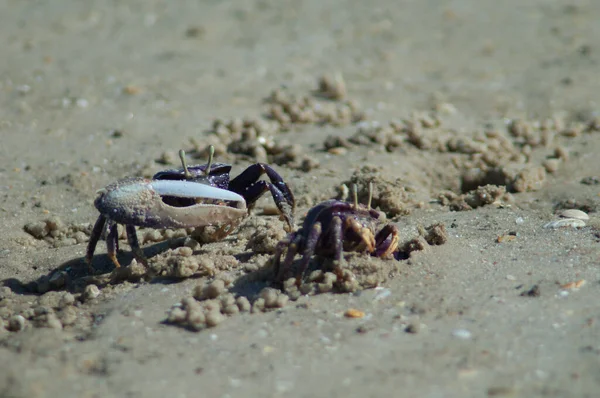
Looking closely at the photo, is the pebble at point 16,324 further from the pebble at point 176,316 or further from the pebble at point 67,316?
the pebble at point 176,316

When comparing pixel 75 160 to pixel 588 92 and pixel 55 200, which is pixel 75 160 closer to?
pixel 55 200

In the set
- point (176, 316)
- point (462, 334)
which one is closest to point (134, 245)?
point (176, 316)

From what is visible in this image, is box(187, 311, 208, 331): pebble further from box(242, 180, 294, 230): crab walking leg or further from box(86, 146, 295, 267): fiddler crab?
box(242, 180, 294, 230): crab walking leg

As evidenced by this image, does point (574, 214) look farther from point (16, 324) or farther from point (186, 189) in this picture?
point (16, 324)

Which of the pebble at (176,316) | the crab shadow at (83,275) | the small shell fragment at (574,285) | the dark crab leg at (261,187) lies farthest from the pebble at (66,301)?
the small shell fragment at (574,285)

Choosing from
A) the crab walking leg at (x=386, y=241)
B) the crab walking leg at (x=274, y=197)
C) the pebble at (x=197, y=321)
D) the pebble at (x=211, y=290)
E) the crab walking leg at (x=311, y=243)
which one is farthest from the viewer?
the crab walking leg at (x=274, y=197)

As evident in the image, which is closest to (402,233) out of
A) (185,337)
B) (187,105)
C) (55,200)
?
(185,337)
